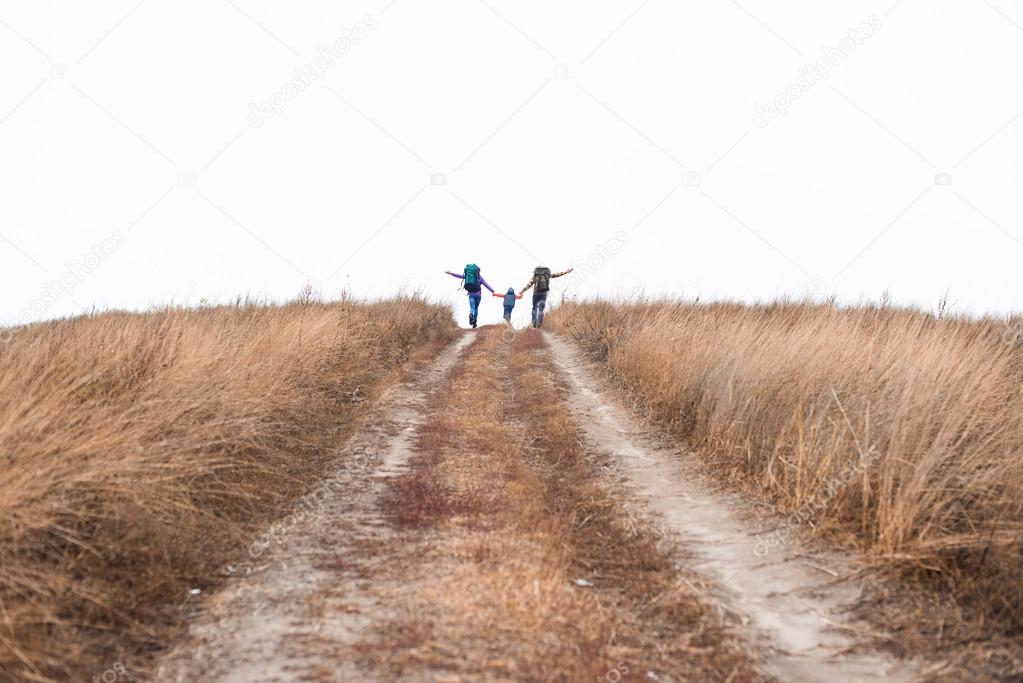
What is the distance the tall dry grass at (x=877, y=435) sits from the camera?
5.10m

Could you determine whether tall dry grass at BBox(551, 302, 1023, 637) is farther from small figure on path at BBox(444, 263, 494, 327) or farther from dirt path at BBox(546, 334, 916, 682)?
small figure on path at BBox(444, 263, 494, 327)

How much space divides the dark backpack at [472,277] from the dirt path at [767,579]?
16119 mm

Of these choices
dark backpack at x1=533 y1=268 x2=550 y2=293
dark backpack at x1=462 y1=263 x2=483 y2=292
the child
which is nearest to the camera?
dark backpack at x1=462 y1=263 x2=483 y2=292

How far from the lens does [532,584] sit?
4598 millimetres

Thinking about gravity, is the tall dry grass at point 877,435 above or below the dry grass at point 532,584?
above

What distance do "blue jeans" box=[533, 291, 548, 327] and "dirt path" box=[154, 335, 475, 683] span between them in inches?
710

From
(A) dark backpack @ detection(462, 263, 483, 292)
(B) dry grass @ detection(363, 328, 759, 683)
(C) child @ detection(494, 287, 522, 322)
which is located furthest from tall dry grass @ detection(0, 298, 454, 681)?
(C) child @ detection(494, 287, 522, 322)

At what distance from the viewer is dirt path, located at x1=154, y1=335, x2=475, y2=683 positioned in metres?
3.75

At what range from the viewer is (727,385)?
9.22 m

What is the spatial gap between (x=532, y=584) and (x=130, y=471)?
3.35 metres

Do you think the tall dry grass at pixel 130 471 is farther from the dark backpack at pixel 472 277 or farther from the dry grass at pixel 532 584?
the dark backpack at pixel 472 277

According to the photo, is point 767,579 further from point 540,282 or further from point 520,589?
point 540,282

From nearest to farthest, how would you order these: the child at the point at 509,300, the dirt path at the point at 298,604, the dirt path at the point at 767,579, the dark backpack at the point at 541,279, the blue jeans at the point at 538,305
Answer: the dirt path at the point at 298,604
the dirt path at the point at 767,579
the dark backpack at the point at 541,279
the blue jeans at the point at 538,305
the child at the point at 509,300

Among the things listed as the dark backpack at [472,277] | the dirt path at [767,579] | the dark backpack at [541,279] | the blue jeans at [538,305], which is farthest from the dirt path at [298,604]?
the blue jeans at [538,305]
